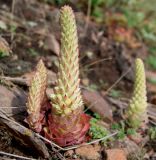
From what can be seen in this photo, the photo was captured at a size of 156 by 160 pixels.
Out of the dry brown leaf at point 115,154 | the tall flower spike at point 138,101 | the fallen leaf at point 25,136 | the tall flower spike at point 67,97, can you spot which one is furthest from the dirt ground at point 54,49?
the tall flower spike at point 67,97

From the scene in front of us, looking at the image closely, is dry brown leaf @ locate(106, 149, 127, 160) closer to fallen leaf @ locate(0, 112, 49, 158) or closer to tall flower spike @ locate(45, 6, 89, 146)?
tall flower spike @ locate(45, 6, 89, 146)

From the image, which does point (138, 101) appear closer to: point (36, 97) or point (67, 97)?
point (67, 97)

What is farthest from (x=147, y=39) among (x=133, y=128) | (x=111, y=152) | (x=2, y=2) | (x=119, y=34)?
(x=111, y=152)

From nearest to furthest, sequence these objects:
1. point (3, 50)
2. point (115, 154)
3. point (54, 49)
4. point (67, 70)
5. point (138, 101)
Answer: point (67, 70)
point (115, 154)
point (138, 101)
point (3, 50)
point (54, 49)

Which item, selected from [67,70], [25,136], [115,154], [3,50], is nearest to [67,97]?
[67,70]

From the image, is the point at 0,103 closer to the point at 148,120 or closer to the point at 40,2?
the point at 148,120

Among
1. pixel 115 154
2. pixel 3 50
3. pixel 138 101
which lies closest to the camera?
pixel 115 154
